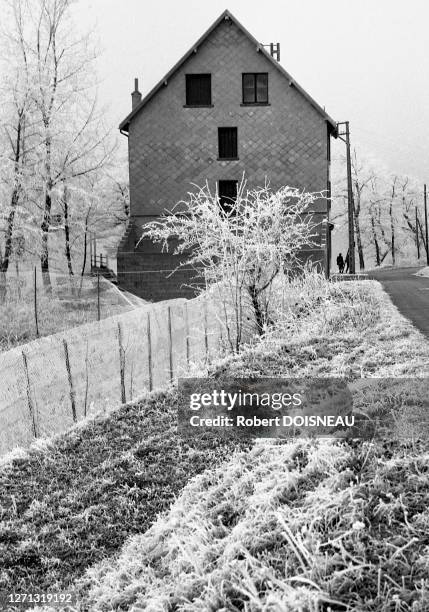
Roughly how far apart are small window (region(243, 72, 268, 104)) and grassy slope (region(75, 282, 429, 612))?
26.0 metres

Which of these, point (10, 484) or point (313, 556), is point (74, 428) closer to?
point (10, 484)

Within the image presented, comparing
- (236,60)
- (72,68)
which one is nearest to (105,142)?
(72,68)

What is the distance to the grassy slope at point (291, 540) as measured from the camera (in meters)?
3.96

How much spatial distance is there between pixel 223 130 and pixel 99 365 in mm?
18228

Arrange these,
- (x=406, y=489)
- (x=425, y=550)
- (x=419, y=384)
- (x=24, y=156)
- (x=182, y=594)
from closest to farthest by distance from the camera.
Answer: (x=425, y=550), (x=182, y=594), (x=406, y=489), (x=419, y=384), (x=24, y=156)

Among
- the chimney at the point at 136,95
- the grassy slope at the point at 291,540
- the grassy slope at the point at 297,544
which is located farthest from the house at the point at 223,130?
the grassy slope at the point at 297,544

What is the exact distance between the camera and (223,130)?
31875 mm

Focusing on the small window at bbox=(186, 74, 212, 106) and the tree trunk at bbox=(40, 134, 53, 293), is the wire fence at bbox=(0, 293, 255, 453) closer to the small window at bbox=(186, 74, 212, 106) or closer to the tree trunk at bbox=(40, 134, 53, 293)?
the tree trunk at bbox=(40, 134, 53, 293)

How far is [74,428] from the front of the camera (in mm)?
11227

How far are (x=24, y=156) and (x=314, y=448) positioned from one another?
24.7m

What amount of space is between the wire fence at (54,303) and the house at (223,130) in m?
7.18

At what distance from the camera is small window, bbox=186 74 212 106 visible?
31453 millimetres

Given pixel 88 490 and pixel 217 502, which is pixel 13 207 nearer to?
pixel 88 490
